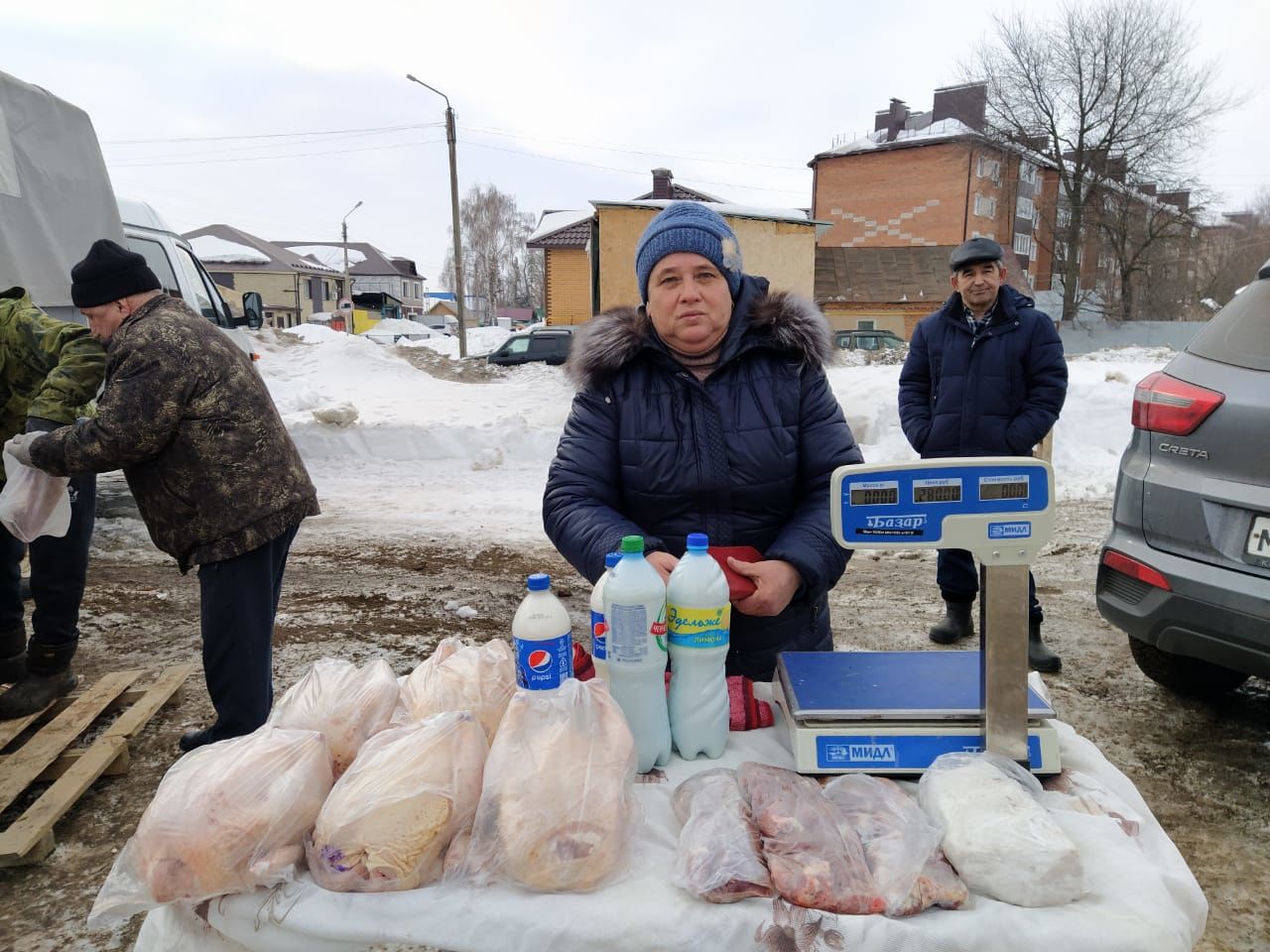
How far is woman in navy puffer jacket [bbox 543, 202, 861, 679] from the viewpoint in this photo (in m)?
2.12

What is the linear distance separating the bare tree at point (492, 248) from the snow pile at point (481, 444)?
4968cm

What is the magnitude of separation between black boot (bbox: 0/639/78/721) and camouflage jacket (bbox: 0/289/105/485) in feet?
2.86

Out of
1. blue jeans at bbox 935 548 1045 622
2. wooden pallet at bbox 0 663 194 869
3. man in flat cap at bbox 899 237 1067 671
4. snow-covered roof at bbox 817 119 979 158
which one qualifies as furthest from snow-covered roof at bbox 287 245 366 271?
blue jeans at bbox 935 548 1045 622

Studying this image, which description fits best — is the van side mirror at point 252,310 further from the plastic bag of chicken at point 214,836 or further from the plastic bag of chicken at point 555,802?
the plastic bag of chicken at point 555,802

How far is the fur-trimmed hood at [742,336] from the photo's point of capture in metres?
2.15

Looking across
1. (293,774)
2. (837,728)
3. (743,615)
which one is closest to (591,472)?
(743,615)

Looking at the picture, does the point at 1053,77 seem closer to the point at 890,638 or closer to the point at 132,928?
the point at 890,638

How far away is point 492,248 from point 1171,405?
62.6 m

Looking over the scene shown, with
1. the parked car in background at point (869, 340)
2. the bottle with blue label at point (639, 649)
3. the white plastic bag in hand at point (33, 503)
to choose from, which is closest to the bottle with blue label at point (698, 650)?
the bottle with blue label at point (639, 649)

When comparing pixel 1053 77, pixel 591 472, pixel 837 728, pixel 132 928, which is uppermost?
pixel 1053 77

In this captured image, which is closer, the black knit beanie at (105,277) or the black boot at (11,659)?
the black knit beanie at (105,277)

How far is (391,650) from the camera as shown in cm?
451

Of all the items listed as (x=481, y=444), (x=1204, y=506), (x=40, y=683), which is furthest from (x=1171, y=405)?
(x=481, y=444)

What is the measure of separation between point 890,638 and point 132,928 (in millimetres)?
3783
